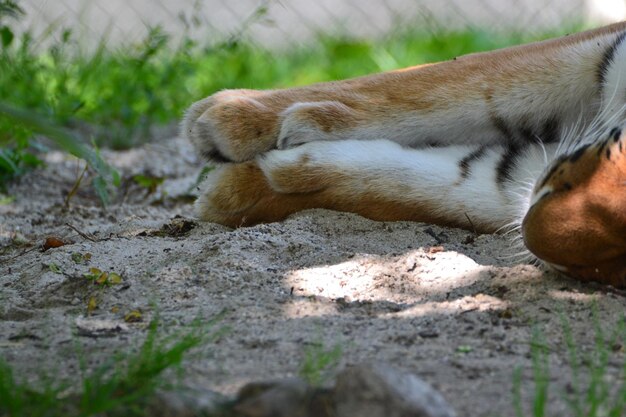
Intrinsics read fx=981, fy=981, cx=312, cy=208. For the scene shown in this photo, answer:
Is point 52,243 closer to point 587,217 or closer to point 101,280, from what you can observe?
point 101,280

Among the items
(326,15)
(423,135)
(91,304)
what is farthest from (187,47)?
(326,15)

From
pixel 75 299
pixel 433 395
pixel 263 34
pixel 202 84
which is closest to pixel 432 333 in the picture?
pixel 433 395

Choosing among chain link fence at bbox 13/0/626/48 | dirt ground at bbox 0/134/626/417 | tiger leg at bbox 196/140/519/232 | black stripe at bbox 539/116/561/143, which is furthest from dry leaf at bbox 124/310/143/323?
chain link fence at bbox 13/0/626/48

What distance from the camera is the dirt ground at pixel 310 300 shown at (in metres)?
1.93

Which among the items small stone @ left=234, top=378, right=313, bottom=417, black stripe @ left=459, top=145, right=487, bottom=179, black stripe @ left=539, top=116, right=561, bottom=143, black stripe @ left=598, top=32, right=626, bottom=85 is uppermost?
black stripe @ left=598, top=32, right=626, bottom=85

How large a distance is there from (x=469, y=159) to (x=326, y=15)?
17.0 ft

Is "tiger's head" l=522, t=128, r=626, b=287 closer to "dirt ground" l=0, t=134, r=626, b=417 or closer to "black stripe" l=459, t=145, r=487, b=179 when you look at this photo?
"dirt ground" l=0, t=134, r=626, b=417

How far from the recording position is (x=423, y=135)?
313 cm

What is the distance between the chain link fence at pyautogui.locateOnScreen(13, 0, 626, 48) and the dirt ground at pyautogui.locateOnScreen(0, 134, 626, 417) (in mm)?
4358

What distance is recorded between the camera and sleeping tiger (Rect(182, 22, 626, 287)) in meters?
2.97

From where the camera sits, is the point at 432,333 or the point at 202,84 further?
the point at 202,84

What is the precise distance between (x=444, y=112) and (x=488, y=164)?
0.70 ft

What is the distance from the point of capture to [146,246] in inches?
110

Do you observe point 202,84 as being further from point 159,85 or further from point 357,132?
point 357,132
